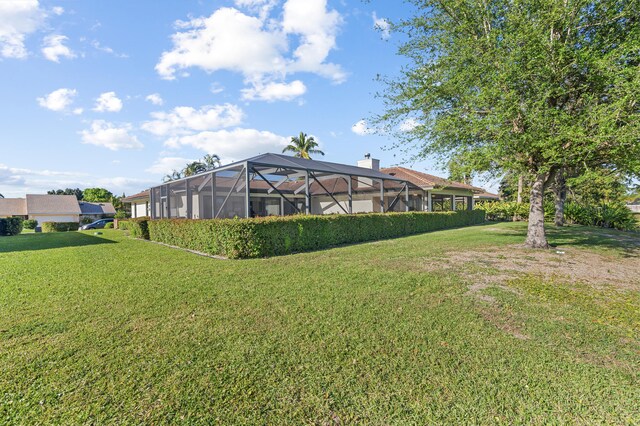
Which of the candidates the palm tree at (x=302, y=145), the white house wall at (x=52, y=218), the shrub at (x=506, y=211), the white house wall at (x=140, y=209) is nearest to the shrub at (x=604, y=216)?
the shrub at (x=506, y=211)

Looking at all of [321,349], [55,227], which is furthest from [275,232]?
[55,227]

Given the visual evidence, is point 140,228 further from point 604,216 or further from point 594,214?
point 604,216

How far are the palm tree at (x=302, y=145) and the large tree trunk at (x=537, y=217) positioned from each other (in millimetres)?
34081

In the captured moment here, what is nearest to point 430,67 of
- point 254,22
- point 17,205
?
point 254,22

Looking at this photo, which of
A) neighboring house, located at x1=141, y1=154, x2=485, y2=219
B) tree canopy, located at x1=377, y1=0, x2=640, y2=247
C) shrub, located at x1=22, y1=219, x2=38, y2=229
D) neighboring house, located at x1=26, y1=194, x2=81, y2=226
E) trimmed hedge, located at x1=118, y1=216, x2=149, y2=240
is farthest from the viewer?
neighboring house, located at x1=26, y1=194, x2=81, y2=226

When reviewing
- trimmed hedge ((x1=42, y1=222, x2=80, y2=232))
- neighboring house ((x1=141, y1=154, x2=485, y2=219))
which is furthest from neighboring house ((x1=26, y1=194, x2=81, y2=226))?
neighboring house ((x1=141, y1=154, x2=485, y2=219))

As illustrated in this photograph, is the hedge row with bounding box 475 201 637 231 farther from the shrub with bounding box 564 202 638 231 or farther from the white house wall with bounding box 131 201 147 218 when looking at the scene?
the white house wall with bounding box 131 201 147 218

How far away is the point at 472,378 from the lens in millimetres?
2836

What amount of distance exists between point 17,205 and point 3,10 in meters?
52.6

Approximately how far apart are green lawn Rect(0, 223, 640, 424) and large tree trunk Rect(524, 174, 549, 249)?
416 cm

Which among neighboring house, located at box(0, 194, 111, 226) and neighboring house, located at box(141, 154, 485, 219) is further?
neighboring house, located at box(0, 194, 111, 226)

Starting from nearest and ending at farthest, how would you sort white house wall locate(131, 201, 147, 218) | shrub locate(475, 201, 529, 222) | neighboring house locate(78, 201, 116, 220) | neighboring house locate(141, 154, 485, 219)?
neighboring house locate(141, 154, 485, 219) < shrub locate(475, 201, 529, 222) < white house wall locate(131, 201, 147, 218) < neighboring house locate(78, 201, 116, 220)

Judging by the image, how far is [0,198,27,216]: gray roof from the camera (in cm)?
4217

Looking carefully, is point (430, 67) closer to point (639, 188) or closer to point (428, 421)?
point (639, 188)
